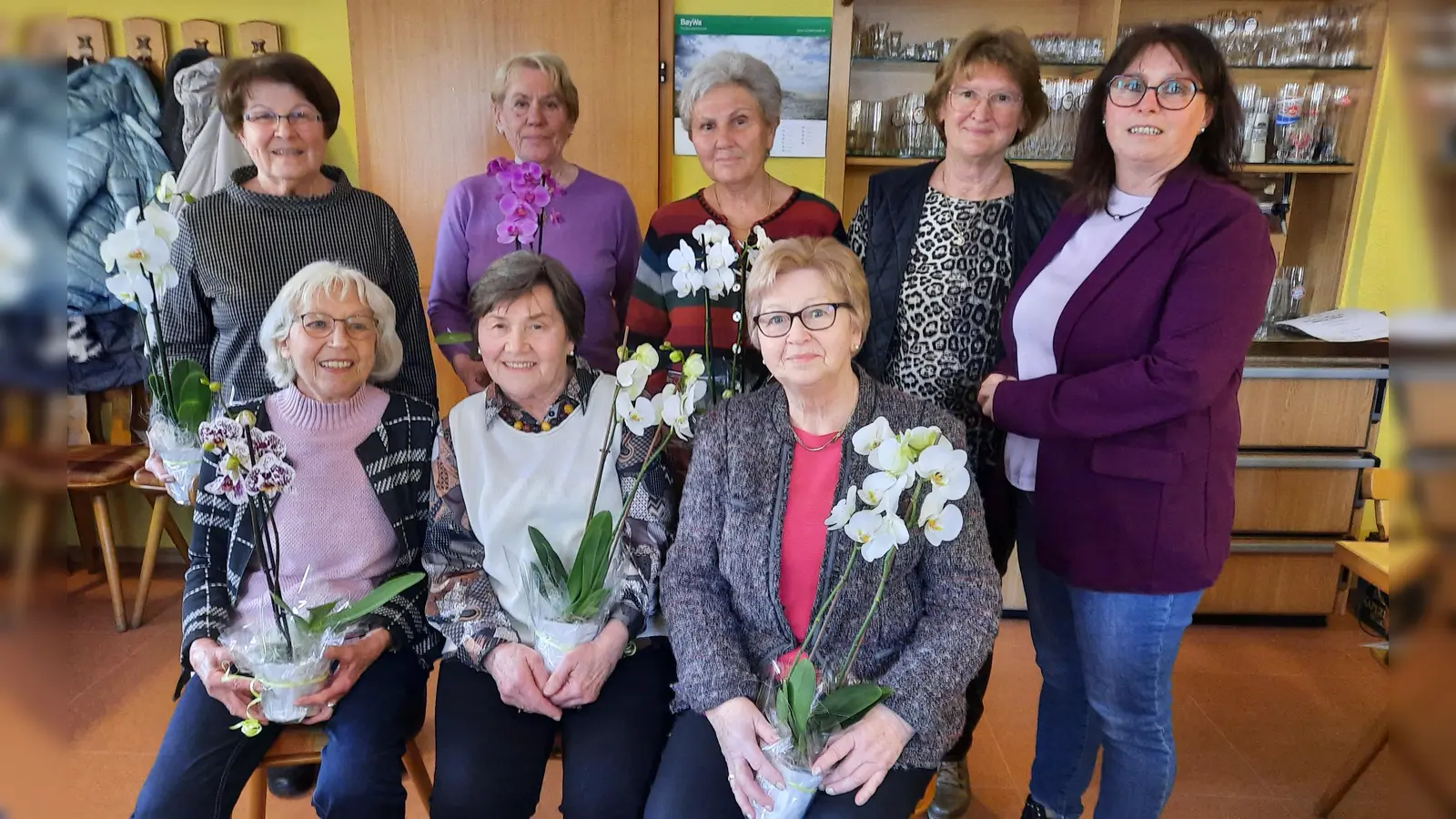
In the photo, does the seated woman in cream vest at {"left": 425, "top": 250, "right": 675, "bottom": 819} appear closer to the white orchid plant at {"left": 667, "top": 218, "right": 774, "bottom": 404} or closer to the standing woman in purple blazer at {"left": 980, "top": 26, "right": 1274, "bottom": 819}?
the white orchid plant at {"left": 667, "top": 218, "right": 774, "bottom": 404}

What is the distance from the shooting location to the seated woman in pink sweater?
5.28 feet

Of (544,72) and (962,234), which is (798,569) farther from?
(544,72)

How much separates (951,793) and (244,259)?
2019 mm

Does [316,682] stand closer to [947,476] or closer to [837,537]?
[837,537]

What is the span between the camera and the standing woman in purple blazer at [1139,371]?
1488 mm

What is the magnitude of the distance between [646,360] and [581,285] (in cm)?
77

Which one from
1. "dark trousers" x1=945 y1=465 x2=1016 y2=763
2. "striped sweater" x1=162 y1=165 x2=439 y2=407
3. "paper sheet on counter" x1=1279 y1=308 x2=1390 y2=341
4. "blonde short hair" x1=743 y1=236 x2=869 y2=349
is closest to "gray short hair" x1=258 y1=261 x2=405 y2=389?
"striped sweater" x1=162 y1=165 x2=439 y2=407

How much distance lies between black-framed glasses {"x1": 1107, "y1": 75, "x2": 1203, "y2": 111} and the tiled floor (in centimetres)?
122

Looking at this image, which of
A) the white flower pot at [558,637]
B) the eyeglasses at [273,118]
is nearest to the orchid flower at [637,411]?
the white flower pot at [558,637]

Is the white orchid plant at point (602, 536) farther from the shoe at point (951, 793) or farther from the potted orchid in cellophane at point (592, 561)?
the shoe at point (951, 793)

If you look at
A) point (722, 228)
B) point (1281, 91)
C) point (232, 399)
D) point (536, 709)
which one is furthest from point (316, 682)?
point (1281, 91)

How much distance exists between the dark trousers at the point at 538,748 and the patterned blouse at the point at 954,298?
811mm

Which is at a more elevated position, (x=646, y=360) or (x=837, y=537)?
(x=646, y=360)

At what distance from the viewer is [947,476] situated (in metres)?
1.30
